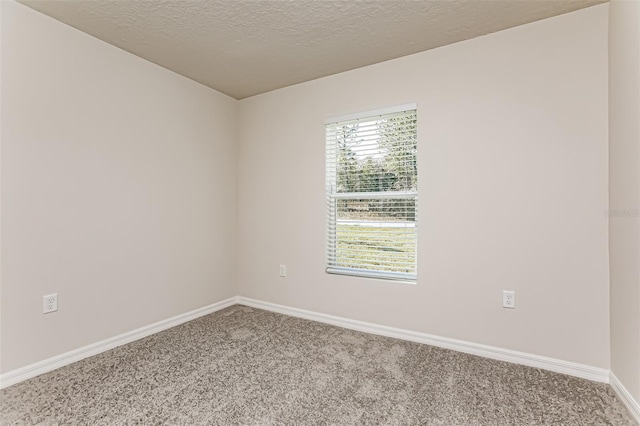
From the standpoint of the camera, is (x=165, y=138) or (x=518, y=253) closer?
(x=518, y=253)

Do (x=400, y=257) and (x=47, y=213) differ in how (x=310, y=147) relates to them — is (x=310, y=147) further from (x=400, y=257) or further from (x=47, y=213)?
(x=47, y=213)

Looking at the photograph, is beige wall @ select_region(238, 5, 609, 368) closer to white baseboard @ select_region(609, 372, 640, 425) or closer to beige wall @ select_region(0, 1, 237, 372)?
white baseboard @ select_region(609, 372, 640, 425)

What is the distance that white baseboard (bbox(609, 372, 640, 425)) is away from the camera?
61.4 inches

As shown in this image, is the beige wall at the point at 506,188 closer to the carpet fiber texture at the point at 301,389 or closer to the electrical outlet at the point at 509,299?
the electrical outlet at the point at 509,299

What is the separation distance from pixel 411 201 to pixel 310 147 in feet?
3.69

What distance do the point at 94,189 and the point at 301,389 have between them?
2.04 m

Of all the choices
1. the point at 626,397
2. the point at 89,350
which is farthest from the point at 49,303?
the point at 626,397

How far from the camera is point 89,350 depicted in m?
2.27

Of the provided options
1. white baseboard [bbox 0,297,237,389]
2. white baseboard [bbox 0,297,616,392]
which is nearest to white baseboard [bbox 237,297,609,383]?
white baseboard [bbox 0,297,616,392]

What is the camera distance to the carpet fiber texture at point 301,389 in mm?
1602

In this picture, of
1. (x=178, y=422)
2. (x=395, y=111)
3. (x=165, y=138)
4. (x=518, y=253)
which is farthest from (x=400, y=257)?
(x=165, y=138)

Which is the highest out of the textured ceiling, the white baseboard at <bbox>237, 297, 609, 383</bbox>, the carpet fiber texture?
the textured ceiling

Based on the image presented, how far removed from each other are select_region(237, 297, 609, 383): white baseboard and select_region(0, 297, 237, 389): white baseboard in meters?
0.93

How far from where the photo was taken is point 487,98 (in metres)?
2.29
